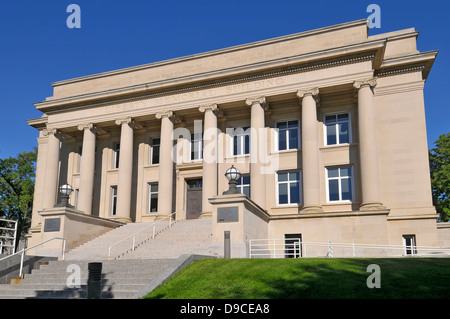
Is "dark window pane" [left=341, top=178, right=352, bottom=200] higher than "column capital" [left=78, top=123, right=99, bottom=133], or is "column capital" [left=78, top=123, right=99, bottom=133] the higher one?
"column capital" [left=78, top=123, right=99, bottom=133]

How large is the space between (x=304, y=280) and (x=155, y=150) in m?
22.7

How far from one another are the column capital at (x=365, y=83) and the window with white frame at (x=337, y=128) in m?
2.45

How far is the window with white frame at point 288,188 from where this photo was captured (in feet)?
91.2

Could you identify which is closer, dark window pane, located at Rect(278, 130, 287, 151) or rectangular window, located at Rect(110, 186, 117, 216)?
dark window pane, located at Rect(278, 130, 287, 151)

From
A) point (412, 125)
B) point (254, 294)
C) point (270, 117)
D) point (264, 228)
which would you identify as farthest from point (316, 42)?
point (254, 294)

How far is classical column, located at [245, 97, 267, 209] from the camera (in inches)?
1059

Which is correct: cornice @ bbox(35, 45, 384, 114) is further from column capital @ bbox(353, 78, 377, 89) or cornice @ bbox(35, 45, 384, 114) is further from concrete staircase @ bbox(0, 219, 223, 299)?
concrete staircase @ bbox(0, 219, 223, 299)

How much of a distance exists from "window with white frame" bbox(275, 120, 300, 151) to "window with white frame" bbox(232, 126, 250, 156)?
6.55 feet

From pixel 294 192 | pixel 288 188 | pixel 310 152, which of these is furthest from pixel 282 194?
pixel 310 152

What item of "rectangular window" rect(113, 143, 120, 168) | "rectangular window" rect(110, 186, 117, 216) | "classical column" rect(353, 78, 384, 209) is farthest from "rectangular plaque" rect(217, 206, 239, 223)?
"rectangular window" rect(113, 143, 120, 168)

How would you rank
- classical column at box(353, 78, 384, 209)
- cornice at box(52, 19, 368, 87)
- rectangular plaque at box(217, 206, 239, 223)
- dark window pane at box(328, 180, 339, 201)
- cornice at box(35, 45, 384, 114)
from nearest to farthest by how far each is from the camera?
rectangular plaque at box(217, 206, 239, 223) < classical column at box(353, 78, 384, 209) < cornice at box(35, 45, 384, 114) < dark window pane at box(328, 180, 339, 201) < cornice at box(52, 19, 368, 87)

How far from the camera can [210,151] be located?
28.8 m

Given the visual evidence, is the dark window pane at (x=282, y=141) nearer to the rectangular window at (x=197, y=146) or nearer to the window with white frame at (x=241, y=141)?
the window with white frame at (x=241, y=141)
